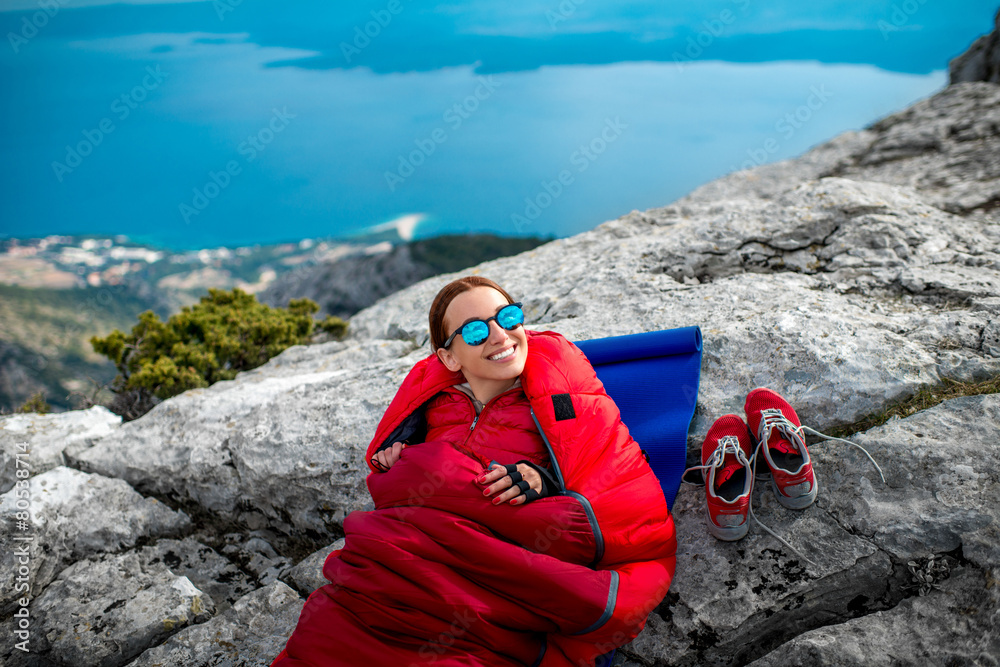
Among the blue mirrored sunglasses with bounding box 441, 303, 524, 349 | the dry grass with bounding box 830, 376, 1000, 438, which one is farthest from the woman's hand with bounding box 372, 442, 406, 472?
the dry grass with bounding box 830, 376, 1000, 438

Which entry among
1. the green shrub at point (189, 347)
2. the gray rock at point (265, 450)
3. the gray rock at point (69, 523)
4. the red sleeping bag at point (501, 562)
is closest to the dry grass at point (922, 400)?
the red sleeping bag at point (501, 562)

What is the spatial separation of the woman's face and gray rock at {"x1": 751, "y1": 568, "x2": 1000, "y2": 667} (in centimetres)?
169

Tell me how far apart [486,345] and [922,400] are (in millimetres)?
2377

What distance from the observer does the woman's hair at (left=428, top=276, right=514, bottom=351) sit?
293 cm

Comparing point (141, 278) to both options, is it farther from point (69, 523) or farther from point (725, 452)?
point (725, 452)

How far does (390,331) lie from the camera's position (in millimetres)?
5898

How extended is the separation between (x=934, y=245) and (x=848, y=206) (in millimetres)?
778

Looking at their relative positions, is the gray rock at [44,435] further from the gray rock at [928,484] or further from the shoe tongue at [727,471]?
the gray rock at [928,484]

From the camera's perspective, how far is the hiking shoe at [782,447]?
2.69 metres

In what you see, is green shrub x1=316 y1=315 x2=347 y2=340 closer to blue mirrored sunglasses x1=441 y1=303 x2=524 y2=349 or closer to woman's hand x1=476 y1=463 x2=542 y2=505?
blue mirrored sunglasses x1=441 y1=303 x2=524 y2=349

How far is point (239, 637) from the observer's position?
3.10m

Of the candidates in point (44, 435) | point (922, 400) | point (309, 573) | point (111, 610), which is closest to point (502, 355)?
point (309, 573)

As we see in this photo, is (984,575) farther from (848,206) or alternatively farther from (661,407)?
(848,206)

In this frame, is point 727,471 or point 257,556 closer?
point 727,471
